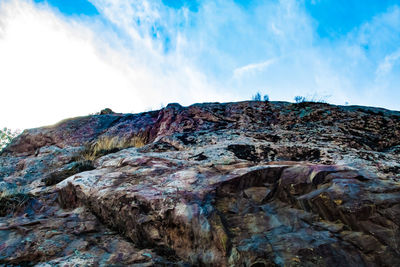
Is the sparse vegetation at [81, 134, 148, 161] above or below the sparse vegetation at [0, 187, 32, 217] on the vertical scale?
above

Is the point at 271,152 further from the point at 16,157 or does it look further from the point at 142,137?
the point at 16,157

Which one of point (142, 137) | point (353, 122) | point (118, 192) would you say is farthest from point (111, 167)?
point (353, 122)

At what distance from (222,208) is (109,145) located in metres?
4.47

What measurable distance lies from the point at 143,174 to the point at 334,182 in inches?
97.4

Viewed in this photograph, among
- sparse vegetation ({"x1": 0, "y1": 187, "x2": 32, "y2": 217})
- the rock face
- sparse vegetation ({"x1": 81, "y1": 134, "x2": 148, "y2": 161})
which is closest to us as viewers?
the rock face

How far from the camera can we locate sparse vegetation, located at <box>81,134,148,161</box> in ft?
17.9

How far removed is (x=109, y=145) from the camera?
602 cm

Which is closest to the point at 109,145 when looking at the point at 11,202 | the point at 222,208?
the point at 11,202

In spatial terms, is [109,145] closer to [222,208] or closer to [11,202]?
[11,202]

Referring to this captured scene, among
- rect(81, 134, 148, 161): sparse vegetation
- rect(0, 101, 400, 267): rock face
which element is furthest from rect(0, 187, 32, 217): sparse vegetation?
rect(81, 134, 148, 161): sparse vegetation

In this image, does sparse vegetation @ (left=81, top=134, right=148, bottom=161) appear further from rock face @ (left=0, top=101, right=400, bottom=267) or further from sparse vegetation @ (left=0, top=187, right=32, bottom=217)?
sparse vegetation @ (left=0, top=187, right=32, bottom=217)

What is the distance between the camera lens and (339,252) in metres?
1.85

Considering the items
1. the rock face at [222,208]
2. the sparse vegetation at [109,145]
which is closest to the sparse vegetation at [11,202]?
the rock face at [222,208]

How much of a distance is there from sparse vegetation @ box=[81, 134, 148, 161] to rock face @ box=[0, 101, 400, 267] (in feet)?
2.88
